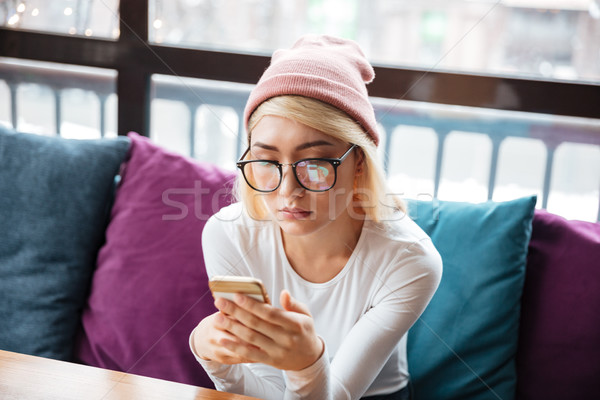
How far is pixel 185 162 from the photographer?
164 centimetres

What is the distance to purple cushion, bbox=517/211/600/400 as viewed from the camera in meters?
1.27

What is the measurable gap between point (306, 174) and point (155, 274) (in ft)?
2.03

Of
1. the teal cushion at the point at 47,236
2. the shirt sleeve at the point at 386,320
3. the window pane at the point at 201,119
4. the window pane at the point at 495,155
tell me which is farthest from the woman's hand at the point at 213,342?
the window pane at the point at 201,119

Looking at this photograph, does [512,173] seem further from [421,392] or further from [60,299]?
[60,299]

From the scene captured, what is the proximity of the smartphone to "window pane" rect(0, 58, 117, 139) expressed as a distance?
1.64 m

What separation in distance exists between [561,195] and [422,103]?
708 millimetres

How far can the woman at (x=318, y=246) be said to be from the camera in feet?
3.41

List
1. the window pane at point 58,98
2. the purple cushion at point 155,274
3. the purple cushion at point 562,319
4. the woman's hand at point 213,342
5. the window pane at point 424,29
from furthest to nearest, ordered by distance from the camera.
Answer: the window pane at point 58,98 < the window pane at point 424,29 < the purple cushion at point 155,274 < the purple cushion at point 562,319 < the woman's hand at point 213,342

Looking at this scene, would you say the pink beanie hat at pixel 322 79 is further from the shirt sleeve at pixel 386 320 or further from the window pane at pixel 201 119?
the window pane at pixel 201 119

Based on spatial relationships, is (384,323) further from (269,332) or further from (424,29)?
(424,29)

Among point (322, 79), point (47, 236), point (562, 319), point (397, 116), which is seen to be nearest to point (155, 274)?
point (47, 236)

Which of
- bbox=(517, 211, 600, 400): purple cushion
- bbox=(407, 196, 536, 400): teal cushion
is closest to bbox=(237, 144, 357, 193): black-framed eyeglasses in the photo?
bbox=(407, 196, 536, 400): teal cushion

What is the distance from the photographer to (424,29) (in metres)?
1.94

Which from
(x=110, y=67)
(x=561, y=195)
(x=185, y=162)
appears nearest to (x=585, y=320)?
(x=561, y=195)
